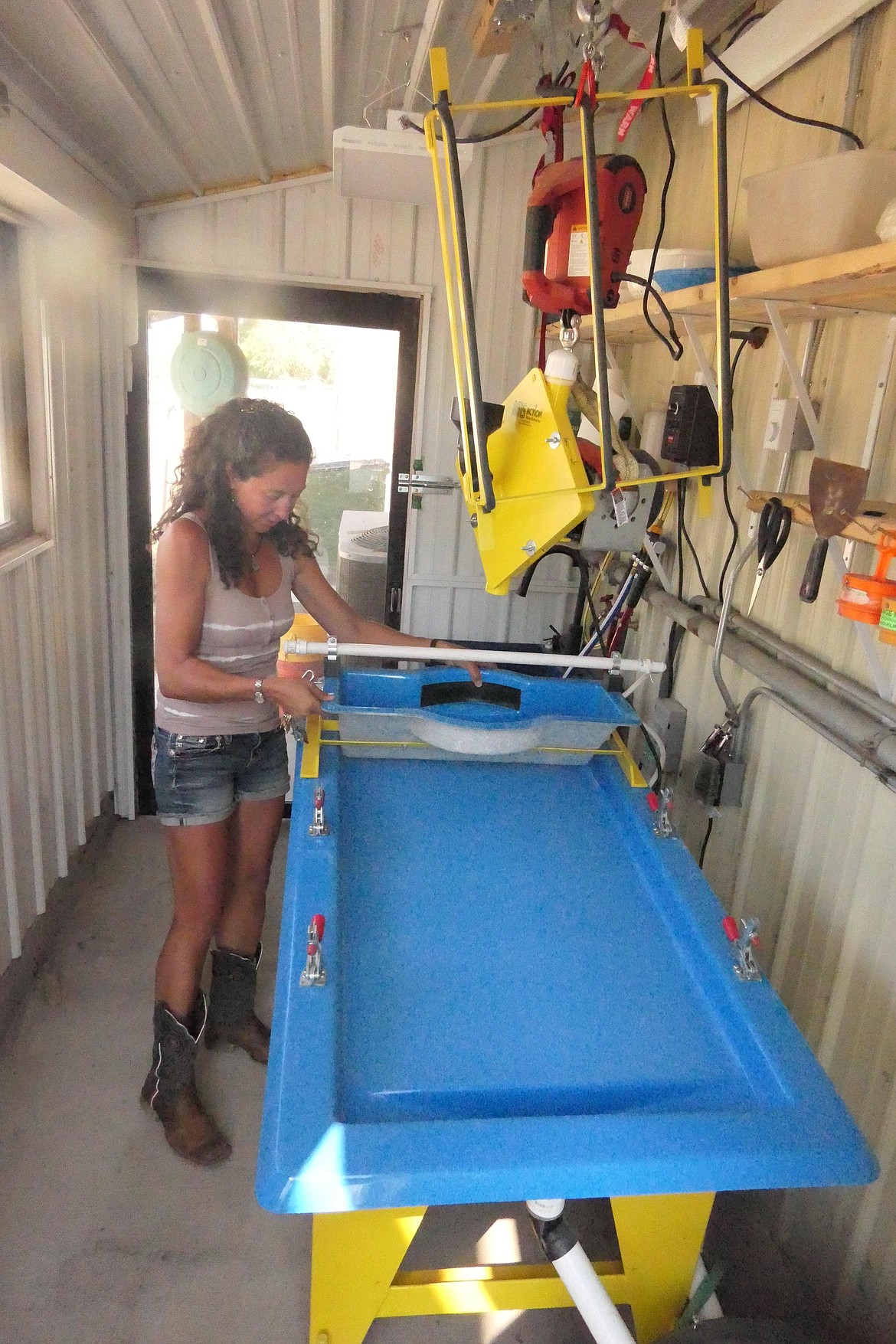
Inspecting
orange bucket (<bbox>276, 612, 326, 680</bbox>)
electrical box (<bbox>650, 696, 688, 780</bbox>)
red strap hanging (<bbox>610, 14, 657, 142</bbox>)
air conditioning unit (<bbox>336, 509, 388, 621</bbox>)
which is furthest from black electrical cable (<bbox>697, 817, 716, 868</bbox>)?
air conditioning unit (<bbox>336, 509, 388, 621</bbox>)

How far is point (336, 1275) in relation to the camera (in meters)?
1.28

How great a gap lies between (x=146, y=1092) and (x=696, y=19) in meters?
2.98

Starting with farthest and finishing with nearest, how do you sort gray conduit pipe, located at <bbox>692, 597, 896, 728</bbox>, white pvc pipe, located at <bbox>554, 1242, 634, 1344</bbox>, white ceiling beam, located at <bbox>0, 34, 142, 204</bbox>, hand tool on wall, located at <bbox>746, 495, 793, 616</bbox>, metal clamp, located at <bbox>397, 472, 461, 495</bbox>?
metal clamp, located at <bbox>397, 472, 461, 495</bbox>, white ceiling beam, located at <bbox>0, 34, 142, 204</bbox>, hand tool on wall, located at <bbox>746, 495, 793, 616</bbox>, gray conduit pipe, located at <bbox>692, 597, 896, 728</bbox>, white pvc pipe, located at <bbox>554, 1242, 634, 1344</bbox>

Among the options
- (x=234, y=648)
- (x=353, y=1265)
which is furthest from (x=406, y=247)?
(x=353, y=1265)

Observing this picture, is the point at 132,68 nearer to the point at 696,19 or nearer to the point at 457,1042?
the point at 696,19

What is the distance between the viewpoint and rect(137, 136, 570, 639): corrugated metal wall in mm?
2994

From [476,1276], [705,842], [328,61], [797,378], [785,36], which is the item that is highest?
[785,36]

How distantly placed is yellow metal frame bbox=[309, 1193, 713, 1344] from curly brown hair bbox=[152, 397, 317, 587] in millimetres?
1260

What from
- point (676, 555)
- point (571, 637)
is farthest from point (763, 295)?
point (571, 637)

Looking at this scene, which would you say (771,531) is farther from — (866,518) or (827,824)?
(827,824)

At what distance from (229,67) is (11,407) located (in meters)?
1.12

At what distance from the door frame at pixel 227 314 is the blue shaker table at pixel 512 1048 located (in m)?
1.76

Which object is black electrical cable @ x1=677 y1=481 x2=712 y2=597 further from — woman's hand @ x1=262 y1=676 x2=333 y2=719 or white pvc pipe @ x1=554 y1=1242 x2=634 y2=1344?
white pvc pipe @ x1=554 y1=1242 x2=634 y2=1344

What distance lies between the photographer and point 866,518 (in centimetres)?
137
